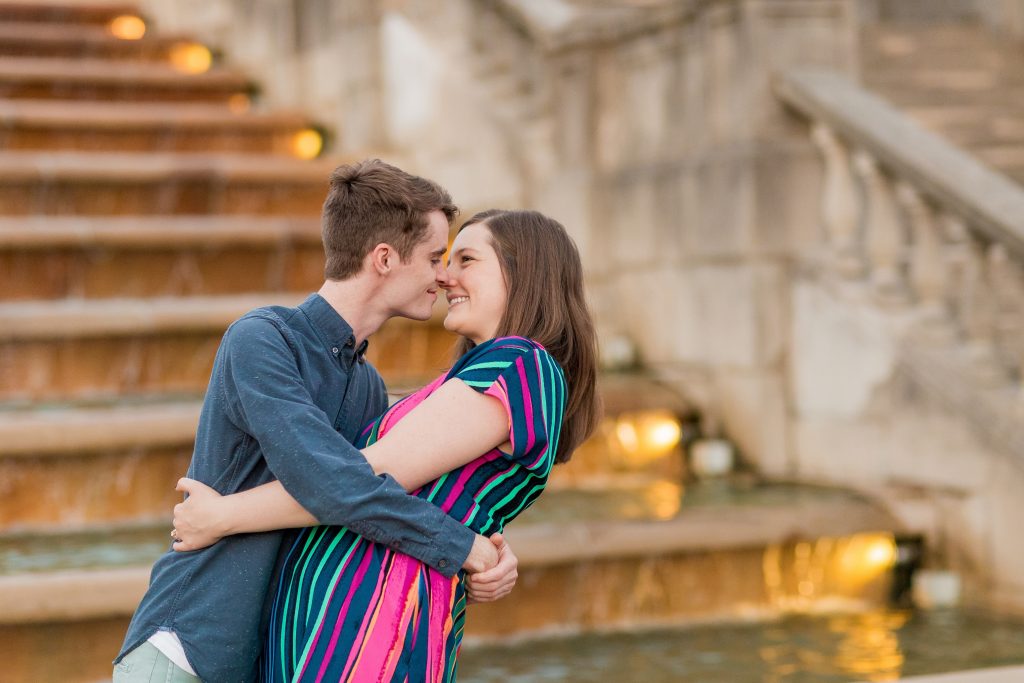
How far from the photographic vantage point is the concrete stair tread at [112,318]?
5.90 metres

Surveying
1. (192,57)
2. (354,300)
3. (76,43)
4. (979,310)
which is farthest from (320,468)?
(192,57)

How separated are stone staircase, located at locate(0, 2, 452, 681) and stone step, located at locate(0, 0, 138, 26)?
0.47 metres

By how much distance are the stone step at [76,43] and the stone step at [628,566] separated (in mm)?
Result: 6481

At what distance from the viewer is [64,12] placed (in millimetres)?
11727

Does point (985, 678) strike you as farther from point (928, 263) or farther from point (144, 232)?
point (144, 232)

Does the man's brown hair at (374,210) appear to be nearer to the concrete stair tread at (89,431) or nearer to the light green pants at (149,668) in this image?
the light green pants at (149,668)

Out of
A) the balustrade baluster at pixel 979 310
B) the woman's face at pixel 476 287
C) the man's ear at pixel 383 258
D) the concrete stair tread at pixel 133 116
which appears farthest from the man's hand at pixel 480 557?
the concrete stair tread at pixel 133 116

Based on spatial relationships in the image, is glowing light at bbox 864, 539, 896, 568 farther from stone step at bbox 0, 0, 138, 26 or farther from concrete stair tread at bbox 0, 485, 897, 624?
stone step at bbox 0, 0, 138, 26

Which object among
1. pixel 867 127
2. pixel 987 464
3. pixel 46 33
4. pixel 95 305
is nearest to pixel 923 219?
pixel 867 127

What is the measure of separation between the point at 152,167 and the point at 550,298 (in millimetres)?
5740

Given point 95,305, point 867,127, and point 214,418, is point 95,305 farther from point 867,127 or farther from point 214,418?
point 214,418

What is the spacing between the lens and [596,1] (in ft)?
26.1

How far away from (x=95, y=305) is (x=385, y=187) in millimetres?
4256

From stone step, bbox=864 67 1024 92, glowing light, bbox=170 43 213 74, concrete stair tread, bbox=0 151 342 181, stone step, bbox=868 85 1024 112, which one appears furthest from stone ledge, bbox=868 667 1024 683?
glowing light, bbox=170 43 213 74
